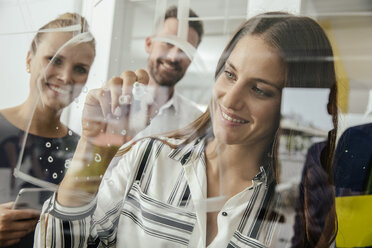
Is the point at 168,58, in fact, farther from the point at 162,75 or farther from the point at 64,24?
the point at 64,24

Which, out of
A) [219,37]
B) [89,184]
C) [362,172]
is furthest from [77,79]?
[362,172]

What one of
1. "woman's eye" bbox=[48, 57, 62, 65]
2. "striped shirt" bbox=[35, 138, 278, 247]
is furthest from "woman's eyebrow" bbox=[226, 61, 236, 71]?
"woman's eye" bbox=[48, 57, 62, 65]

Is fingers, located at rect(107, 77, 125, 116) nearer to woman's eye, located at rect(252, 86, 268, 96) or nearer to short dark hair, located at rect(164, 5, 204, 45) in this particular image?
short dark hair, located at rect(164, 5, 204, 45)

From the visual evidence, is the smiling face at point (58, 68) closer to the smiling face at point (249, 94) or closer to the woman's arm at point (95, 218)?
the woman's arm at point (95, 218)

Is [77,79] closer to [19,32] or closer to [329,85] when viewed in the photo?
[19,32]

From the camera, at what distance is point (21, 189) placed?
110cm

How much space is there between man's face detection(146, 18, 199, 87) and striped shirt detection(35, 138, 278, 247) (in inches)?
7.2

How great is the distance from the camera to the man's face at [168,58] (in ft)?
3.19

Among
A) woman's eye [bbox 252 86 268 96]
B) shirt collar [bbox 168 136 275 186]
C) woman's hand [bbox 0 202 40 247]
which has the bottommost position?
woman's hand [bbox 0 202 40 247]

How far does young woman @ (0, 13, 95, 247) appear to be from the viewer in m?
1.09

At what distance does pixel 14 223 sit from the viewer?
1102 millimetres

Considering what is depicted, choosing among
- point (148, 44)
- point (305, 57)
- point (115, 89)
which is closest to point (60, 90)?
point (115, 89)

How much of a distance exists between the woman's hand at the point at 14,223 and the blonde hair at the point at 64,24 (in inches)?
20.1

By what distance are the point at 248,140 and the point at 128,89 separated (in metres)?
0.39
